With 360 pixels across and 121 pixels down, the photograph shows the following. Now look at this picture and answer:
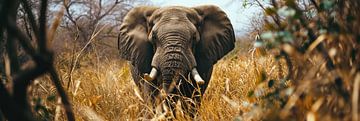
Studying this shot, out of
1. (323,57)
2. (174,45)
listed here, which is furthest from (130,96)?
(323,57)

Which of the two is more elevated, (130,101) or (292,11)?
(292,11)

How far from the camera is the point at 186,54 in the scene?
611 centimetres

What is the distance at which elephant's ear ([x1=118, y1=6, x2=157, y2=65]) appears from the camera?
6680 millimetres

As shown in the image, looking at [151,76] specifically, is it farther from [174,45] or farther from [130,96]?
[130,96]

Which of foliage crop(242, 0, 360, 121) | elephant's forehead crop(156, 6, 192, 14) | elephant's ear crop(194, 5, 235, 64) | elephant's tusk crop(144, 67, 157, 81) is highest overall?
foliage crop(242, 0, 360, 121)

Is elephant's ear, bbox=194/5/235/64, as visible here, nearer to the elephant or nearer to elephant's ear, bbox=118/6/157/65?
the elephant

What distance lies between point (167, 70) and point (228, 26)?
1.92 metres

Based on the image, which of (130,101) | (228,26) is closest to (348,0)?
(130,101)

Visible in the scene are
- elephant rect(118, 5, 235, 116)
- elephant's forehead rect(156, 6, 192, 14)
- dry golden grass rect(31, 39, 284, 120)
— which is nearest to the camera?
dry golden grass rect(31, 39, 284, 120)

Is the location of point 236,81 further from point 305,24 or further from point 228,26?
point 305,24

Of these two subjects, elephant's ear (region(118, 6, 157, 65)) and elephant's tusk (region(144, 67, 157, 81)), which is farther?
elephant's ear (region(118, 6, 157, 65))

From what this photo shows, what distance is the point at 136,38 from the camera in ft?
22.4

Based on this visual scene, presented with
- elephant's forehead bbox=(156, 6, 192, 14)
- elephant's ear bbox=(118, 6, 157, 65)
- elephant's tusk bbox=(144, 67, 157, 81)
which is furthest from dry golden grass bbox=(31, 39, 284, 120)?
elephant's forehead bbox=(156, 6, 192, 14)

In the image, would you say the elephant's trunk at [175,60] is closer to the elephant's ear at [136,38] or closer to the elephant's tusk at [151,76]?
the elephant's tusk at [151,76]
